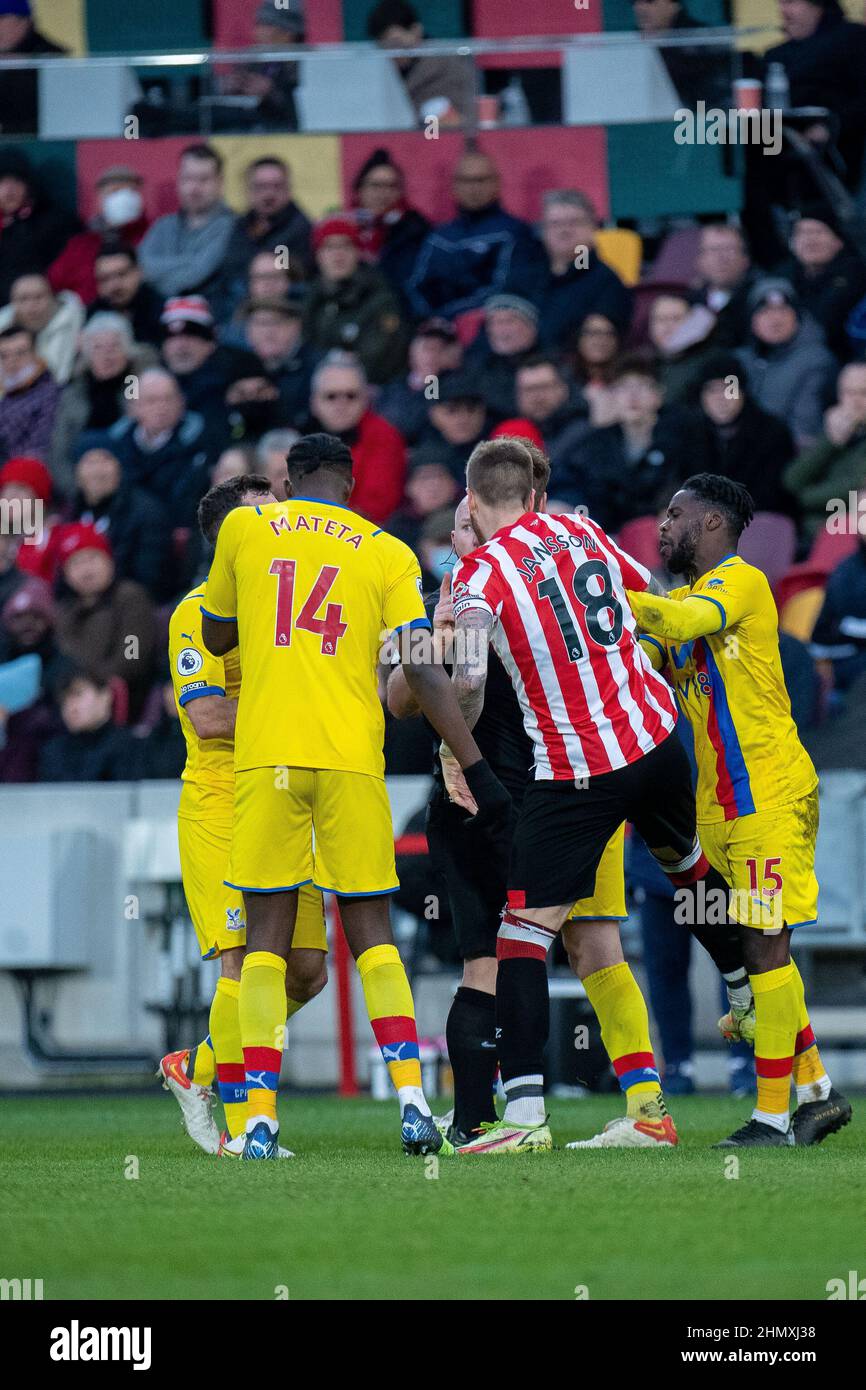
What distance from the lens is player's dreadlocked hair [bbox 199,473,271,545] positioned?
6.18 m

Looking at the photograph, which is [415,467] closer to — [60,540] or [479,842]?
[60,540]

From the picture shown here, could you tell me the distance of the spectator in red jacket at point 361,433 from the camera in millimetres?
11992

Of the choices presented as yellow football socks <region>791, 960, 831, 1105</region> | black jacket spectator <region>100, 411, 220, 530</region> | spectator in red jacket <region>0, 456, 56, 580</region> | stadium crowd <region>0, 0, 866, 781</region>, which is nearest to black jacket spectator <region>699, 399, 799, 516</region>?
stadium crowd <region>0, 0, 866, 781</region>

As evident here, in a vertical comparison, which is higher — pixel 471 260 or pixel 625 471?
pixel 471 260

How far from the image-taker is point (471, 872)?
589cm

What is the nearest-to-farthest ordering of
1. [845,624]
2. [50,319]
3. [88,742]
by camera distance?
[845,624] → [88,742] → [50,319]

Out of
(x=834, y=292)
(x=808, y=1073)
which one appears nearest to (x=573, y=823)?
(x=808, y=1073)

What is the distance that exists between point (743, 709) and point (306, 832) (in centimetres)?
136

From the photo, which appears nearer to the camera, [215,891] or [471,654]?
[471,654]

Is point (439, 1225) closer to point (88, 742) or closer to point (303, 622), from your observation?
point (303, 622)

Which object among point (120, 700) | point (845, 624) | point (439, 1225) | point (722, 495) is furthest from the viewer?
point (120, 700)

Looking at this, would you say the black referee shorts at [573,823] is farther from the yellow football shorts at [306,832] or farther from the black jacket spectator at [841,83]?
the black jacket spectator at [841,83]

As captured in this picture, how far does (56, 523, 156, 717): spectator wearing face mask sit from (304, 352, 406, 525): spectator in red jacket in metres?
1.45

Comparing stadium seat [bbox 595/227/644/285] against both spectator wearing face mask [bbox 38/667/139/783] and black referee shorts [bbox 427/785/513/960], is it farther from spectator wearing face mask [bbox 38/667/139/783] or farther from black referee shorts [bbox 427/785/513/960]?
black referee shorts [bbox 427/785/513/960]
